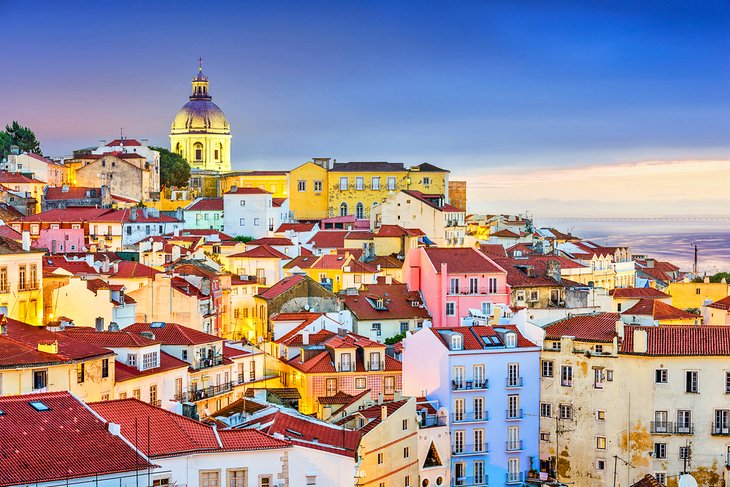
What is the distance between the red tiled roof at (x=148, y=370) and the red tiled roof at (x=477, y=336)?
8.60 m

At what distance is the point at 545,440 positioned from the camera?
137 feet

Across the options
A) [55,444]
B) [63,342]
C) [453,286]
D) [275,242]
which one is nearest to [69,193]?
[275,242]

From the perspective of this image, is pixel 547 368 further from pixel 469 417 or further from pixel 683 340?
pixel 683 340

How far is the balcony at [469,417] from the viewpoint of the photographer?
40388 millimetres

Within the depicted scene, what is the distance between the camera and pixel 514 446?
41.1m

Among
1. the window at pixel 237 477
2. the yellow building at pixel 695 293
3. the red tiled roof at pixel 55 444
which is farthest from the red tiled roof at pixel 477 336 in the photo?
the yellow building at pixel 695 293

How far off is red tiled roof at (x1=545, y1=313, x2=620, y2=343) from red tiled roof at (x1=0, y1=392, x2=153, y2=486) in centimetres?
1980

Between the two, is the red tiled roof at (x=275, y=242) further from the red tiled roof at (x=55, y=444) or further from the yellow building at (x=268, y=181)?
the red tiled roof at (x=55, y=444)

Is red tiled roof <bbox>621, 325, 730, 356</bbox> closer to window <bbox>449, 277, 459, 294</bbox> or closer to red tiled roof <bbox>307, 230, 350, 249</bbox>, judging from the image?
window <bbox>449, 277, 459, 294</bbox>

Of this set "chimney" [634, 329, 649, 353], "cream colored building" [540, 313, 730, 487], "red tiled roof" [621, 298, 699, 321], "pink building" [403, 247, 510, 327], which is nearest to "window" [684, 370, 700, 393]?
"cream colored building" [540, 313, 730, 487]

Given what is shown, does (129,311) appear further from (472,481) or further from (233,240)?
(233,240)

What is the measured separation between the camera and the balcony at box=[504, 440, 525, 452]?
1613 inches

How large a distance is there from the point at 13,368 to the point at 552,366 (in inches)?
727

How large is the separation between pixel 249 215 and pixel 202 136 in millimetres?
33850
